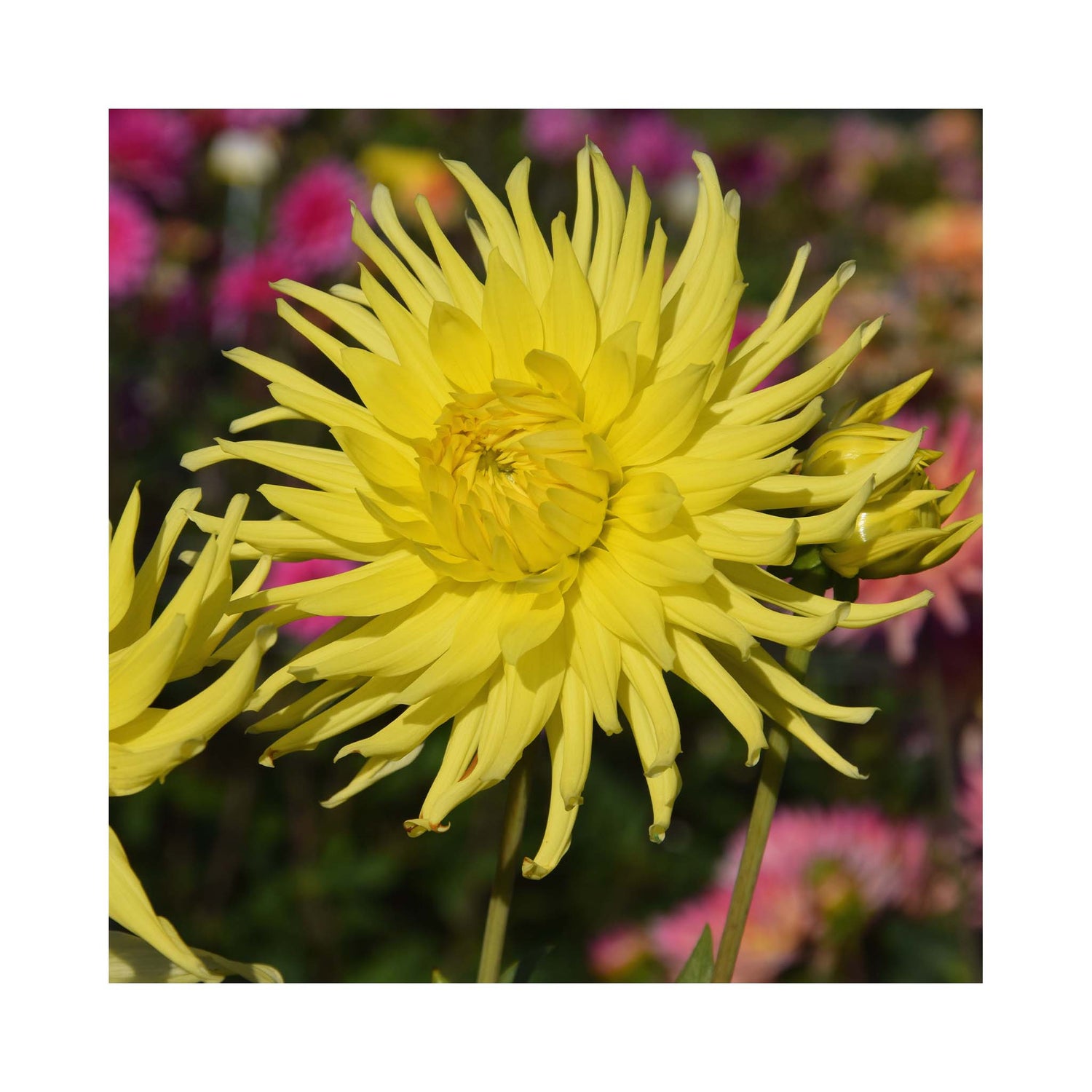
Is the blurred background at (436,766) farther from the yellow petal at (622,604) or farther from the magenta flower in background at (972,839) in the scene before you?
the yellow petal at (622,604)

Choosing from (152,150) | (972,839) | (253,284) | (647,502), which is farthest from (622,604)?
(152,150)

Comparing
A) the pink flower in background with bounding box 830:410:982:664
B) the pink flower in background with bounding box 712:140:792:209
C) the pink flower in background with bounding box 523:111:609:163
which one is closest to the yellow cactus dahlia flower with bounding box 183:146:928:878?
the pink flower in background with bounding box 830:410:982:664

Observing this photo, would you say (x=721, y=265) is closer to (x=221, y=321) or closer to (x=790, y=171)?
(x=221, y=321)

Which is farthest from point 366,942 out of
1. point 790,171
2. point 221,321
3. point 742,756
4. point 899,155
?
point 899,155

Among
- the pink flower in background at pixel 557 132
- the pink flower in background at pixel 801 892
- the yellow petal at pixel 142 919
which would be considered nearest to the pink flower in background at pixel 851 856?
the pink flower in background at pixel 801 892

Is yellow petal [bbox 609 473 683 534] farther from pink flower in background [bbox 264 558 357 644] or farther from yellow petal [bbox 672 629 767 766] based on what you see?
pink flower in background [bbox 264 558 357 644]

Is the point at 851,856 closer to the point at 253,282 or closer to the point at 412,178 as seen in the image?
the point at 253,282
